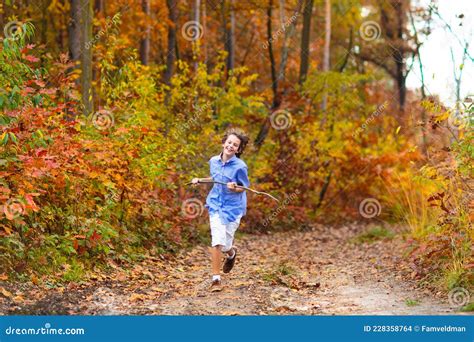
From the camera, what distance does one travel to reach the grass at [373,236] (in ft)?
47.7

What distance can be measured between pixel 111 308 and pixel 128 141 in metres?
3.52

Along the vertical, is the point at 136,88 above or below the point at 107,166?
above

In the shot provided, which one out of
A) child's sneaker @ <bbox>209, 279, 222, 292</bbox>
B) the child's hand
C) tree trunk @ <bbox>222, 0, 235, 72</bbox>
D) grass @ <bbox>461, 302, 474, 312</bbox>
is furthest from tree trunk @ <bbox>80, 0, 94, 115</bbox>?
grass @ <bbox>461, 302, 474, 312</bbox>

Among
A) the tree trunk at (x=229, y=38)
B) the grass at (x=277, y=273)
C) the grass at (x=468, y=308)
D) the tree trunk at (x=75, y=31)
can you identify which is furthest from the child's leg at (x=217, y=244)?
the tree trunk at (x=229, y=38)

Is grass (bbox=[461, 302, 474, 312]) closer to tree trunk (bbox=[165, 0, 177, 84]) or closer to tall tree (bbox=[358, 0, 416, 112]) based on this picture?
tree trunk (bbox=[165, 0, 177, 84])

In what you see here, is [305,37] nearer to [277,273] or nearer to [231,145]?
[277,273]

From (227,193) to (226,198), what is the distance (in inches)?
2.3

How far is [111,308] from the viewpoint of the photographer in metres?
7.32

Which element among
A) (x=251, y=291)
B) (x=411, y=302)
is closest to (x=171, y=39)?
(x=251, y=291)

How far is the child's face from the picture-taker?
28.0 feet

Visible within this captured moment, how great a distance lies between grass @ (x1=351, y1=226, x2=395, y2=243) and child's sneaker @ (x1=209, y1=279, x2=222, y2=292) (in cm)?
652

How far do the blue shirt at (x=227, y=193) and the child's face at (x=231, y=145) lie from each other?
0.16 m
